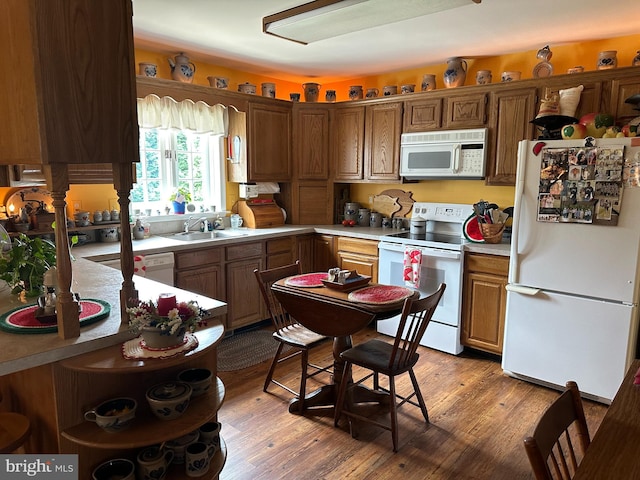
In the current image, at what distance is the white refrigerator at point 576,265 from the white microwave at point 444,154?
75 cm

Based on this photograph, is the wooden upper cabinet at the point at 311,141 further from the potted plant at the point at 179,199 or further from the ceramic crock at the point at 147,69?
the ceramic crock at the point at 147,69

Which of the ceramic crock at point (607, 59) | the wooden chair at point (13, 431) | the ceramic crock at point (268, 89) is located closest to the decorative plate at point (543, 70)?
the ceramic crock at point (607, 59)

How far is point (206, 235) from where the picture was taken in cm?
429

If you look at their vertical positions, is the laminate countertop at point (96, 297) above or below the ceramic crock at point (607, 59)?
below

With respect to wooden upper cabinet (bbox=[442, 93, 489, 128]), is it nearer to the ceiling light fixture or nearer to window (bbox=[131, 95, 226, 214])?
the ceiling light fixture

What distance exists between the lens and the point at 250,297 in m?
4.08

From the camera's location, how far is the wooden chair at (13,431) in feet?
4.85

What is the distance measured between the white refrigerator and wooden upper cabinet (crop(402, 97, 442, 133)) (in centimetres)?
114

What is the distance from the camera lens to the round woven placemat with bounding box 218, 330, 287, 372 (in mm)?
3462

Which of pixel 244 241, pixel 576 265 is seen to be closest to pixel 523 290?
pixel 576 265

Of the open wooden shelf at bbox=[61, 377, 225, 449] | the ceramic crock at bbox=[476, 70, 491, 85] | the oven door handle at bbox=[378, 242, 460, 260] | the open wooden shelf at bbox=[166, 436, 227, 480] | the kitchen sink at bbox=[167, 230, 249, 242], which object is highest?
the ceramic crock at bbox=[476, 70, 491, 85]

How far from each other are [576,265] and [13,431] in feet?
9.95

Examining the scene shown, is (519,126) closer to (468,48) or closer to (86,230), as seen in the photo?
(468,48)

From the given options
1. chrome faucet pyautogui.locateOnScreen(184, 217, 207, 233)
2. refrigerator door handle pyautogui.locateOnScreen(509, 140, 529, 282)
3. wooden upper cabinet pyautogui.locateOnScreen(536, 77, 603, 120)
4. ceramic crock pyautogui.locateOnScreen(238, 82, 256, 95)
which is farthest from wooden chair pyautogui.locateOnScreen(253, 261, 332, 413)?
wooden upper cabinet pyautogui.locateOnScreen(536, 77, 603, 120)
